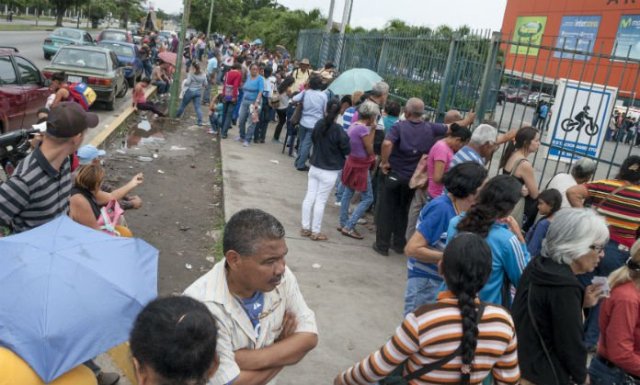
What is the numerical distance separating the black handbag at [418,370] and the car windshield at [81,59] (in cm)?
1440

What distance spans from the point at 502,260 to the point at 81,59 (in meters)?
14.5

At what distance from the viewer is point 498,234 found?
3307 millimetres

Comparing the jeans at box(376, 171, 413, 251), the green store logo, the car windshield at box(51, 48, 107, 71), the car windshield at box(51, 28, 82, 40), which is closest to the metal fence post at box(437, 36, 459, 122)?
the jeans at box(376, 171, 413, 251)

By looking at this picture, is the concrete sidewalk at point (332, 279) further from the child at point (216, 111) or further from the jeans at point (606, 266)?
the child at point (216, 111)

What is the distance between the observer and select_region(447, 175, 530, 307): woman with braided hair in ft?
10.8

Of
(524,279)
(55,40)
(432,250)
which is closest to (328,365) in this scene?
(432,250)

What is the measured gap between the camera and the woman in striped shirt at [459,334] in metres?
2.31

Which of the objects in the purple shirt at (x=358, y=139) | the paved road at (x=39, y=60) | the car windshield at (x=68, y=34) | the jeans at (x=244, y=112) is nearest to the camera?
the purple shirt at (x=358, y=139)

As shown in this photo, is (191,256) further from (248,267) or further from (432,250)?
(248,267)

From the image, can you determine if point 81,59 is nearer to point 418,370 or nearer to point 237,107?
point 237,107

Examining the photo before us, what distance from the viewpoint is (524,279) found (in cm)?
304

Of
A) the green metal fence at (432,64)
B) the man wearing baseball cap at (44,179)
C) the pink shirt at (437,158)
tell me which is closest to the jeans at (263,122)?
the green metal fence at (432,64)

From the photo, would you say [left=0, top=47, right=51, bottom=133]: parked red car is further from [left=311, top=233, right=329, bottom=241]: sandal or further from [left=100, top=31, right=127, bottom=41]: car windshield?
[left=100, top=31, right=127, bottom=41]: car windshield

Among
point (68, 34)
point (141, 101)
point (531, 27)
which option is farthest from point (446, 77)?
point (531, 27)
